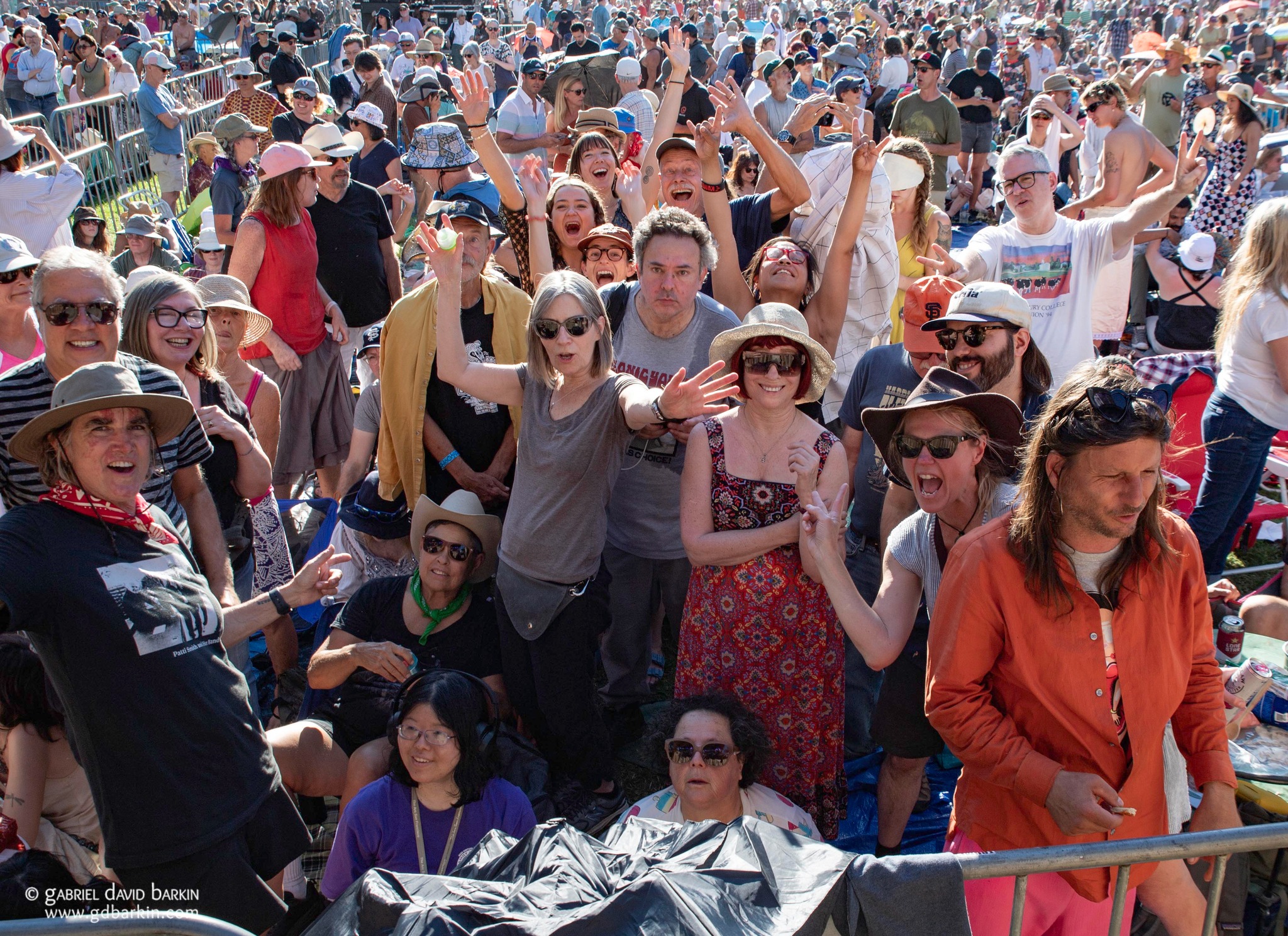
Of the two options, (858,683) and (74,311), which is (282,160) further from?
(858,683)

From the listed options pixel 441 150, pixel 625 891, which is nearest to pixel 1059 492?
pixel 625 891

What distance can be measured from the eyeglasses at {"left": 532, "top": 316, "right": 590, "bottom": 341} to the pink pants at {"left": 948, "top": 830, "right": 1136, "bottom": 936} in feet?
5.75

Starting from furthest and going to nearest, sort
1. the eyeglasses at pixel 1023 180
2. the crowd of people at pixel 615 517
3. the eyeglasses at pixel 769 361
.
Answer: the eyeglasses at pixel 1023 180, the eyeglasses at pixel 769 361, the crowd of people at pixel 615 517

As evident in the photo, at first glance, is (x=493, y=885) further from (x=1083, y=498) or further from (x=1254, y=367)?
(x=1254, y=367)

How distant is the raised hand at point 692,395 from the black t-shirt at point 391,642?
3.84 feet

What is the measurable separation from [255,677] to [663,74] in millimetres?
11259

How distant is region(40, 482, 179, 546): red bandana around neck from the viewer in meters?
2.21

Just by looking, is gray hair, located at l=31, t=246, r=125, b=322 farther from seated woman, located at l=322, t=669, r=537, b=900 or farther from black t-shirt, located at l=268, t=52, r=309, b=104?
black t-shirt, located at l=268, t=52, r=309, b=104

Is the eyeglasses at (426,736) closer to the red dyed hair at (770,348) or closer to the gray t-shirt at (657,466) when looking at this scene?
the gray t-shirt at (657,466)

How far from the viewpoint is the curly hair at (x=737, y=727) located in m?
2.97

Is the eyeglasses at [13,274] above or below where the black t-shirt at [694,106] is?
below

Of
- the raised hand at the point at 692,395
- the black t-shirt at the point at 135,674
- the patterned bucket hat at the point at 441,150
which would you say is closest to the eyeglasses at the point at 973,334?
the raised hand at the point at 692,395

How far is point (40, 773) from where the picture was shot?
2713 mm

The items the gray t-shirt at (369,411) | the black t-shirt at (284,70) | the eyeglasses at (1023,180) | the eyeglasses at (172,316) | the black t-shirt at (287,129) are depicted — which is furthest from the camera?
the black t-shirt at (284,70)
